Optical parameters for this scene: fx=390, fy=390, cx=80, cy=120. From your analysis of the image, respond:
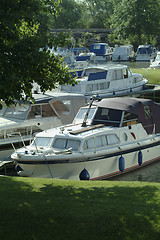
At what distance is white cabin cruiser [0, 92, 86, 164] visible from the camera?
20.7 m

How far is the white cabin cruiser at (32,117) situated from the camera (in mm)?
20719

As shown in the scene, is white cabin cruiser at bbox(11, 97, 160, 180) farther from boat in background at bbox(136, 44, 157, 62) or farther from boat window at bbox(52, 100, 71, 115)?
boat in background at bbox(136, 44, 157, 62)

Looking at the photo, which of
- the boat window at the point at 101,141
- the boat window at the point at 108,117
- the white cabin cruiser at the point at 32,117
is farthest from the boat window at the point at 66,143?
the boat window at the point at 108,117

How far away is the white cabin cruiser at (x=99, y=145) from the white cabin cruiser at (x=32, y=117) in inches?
79.5

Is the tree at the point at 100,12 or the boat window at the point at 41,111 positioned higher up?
the tree at the point at 100,12

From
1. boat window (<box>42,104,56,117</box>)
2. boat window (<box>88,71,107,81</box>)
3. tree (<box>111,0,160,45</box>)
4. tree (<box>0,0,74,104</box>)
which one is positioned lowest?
boat window (<box>42,104,56,117</box>)

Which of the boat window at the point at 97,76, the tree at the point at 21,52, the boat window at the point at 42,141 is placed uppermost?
the tree at the point at 21,52

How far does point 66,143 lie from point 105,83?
14879 millimetres

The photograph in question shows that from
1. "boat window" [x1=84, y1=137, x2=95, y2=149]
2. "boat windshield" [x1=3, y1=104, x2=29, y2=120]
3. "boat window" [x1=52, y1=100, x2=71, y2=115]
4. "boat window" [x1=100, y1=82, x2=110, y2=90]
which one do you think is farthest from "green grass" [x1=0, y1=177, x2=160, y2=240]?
"boat window" [x1=100, y1=82, x2=110, y2=90]

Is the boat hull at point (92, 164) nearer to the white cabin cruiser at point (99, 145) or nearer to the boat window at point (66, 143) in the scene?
the white cabin cruiser at point (99, 145)

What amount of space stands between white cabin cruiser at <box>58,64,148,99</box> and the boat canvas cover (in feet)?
30.2

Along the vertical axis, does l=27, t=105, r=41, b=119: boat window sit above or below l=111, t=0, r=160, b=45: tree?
below

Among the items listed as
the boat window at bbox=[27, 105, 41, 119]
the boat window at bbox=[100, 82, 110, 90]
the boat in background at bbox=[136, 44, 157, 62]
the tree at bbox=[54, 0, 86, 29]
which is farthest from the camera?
the tree at bbox=[54, 0, 86, 29]

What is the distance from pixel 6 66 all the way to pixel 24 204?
3.78m
